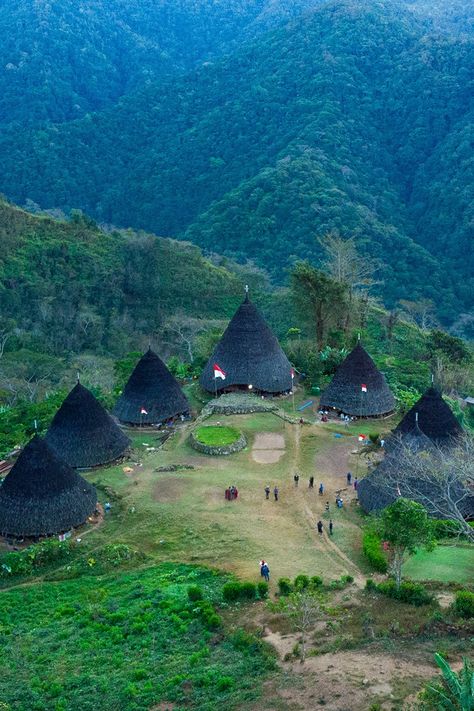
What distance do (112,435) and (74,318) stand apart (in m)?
30.8

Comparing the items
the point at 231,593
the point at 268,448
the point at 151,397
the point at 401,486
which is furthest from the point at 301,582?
the point at 151,397

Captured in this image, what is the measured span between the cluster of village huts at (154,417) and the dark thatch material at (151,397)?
0.15 ft

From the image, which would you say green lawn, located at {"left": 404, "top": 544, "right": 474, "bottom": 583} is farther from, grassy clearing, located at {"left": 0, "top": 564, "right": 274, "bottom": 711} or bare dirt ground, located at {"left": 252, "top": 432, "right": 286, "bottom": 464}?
bare dirt ground, located at {"left": 252, "top": 432, "right": 286, "bottom": 464}

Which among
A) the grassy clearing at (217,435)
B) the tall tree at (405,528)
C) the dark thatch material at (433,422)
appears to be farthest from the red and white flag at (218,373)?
the tall tree at (405,528)

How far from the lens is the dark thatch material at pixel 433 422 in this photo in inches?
1096

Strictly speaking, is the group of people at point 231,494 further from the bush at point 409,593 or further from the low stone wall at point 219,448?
the bush at point 409,593

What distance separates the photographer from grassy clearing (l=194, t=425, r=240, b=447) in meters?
31.9

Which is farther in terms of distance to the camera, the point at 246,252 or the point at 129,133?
the point at 129,133

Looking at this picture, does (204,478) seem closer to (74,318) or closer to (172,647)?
(172,647)

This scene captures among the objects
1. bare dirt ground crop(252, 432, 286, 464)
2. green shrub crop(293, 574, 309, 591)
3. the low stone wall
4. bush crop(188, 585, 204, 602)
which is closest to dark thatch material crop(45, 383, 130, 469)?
the low stone wall

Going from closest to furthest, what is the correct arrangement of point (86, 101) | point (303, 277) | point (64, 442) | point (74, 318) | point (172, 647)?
point (172, 647), point (64, 442), point (303, 277), point (74, 318), point (86, 101)

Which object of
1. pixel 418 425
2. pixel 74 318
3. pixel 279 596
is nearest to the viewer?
pixel 279 596

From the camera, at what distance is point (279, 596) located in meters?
20.1

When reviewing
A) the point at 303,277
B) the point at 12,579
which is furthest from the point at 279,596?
the point at 303,277
